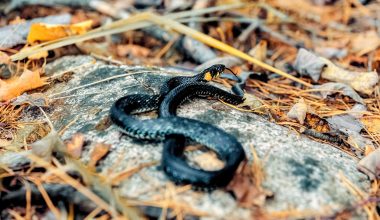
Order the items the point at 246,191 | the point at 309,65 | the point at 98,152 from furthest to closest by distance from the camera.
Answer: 1. the point at 309,65
2. the point at 98,152
3. the point at 246,191

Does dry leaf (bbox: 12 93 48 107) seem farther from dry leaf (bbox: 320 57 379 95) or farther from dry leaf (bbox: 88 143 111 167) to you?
dry leaf (bbox: 320 57 379 95)

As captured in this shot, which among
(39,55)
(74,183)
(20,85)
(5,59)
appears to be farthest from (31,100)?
(74,183)

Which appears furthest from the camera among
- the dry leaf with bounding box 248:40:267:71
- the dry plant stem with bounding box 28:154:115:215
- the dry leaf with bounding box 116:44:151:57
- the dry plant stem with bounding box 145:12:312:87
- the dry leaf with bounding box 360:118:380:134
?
the dry leaf with bounding box 116:44:151:57

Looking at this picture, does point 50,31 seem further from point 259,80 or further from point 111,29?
point 259,80

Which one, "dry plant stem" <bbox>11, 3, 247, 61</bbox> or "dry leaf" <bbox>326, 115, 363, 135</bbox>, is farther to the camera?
"dry plant stem" <bbox>11, 3, 247, 61</bbox>

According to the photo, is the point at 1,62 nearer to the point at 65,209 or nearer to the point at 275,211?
the point at 65,209

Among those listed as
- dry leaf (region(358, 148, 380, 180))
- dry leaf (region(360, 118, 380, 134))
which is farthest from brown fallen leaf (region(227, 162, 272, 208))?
dry leaf (region(360, 118, 380, 134))

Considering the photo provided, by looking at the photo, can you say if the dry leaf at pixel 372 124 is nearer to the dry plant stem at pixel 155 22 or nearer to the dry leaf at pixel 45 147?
the dry plant stem at pixel 155 22
